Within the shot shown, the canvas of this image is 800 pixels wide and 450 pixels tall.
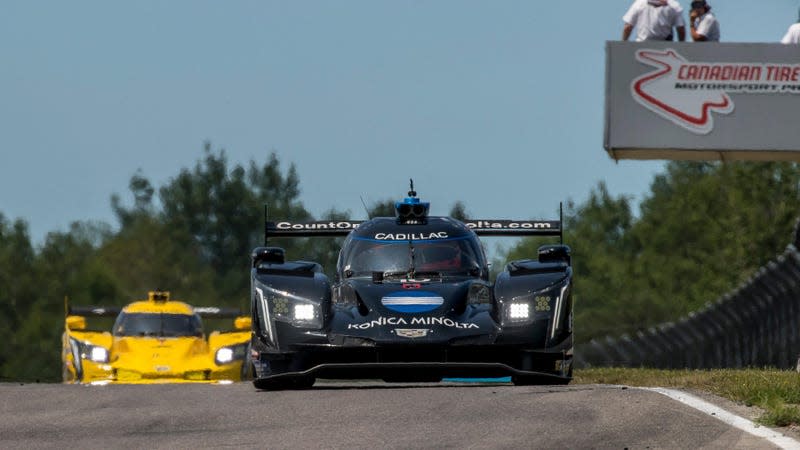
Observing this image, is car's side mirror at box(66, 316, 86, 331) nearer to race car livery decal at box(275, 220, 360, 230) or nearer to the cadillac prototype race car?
race car livery decal at box(275, 220, 360, 230)

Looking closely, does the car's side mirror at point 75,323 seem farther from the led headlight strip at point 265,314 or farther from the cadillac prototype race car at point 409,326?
the led headlight strip at point 265,314

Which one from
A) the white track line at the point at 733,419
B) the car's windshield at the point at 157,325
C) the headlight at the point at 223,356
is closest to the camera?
the white track line at the point at 733,419

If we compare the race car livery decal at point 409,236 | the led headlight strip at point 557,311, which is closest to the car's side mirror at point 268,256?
the race car livery decal at point 409,236

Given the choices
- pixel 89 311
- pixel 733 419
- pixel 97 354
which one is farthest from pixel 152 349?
pixel 733 419

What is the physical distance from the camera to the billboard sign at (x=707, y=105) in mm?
28906

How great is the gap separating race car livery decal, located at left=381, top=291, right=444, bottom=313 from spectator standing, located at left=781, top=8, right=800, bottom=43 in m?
14.3

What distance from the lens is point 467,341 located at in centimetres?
1449

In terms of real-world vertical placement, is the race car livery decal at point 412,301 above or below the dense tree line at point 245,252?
above

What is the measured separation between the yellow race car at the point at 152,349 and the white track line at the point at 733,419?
10526 mm

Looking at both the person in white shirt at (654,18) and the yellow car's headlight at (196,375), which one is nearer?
the yellow car's headlight at (196,375)

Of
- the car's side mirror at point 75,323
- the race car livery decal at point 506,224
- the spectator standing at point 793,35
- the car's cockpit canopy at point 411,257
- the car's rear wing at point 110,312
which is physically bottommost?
the car's rear wing at point 110,312

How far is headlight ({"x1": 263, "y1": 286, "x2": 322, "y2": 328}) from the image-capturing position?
14703 mm

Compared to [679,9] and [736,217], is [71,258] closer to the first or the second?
[736,217]

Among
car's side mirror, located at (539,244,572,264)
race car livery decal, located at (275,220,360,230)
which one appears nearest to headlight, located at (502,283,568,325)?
car's side mirror, located at (539,244,572,264)
